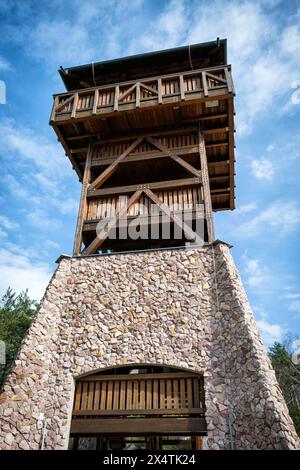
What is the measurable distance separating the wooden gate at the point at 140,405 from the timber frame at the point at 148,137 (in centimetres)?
381

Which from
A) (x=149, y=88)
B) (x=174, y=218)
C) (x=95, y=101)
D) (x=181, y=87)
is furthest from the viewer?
(x=95, y=101)

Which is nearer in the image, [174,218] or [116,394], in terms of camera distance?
[116,394]

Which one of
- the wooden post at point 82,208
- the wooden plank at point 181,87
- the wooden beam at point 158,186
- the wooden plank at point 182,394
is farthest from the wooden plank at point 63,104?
the wooden plank at point 182,394

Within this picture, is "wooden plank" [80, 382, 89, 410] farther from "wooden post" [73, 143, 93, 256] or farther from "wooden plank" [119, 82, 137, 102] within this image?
"wooden plank" [119, 82, 137, 102]

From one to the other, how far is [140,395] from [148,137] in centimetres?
802

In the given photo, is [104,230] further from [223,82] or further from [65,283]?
[223,82]

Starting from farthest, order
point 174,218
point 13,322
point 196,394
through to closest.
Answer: point 13,322, point 174,218, point 196,394

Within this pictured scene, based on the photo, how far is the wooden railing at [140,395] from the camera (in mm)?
6906

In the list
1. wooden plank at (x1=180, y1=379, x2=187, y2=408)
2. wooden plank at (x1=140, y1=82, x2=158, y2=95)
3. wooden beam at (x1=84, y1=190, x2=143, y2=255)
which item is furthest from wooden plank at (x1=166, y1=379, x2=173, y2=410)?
wooden plank at (x1=140, y1=82, x2=158, y2=95)

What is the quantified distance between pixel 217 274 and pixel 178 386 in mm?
2729

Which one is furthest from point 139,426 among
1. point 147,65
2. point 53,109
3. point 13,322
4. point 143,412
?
point 13,322

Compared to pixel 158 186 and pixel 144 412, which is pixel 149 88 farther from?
pixel 144 412

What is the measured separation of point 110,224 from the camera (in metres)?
10.1

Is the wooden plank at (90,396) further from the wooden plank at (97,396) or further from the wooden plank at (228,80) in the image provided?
the wooden plank at (228,80)
